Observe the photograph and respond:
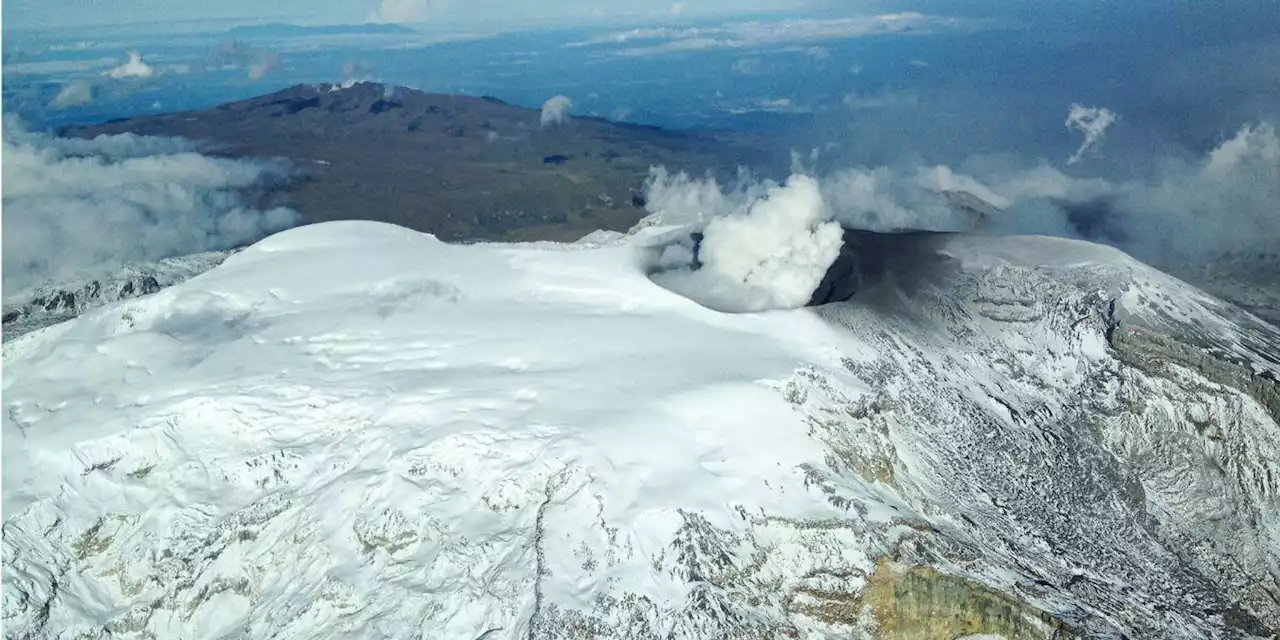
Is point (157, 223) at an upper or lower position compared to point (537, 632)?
lower

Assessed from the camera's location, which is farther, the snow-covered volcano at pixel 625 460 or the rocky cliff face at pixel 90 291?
the rocky cliff face at pixel 90 291

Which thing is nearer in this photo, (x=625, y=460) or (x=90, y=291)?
(x=625, y=460)

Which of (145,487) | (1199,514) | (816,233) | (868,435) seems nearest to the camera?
(145,487)

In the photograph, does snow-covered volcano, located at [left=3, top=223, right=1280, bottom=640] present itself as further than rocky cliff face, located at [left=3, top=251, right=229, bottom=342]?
No

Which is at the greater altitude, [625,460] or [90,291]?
[625,460]

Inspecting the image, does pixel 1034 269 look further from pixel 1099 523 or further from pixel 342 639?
pixel 342 639

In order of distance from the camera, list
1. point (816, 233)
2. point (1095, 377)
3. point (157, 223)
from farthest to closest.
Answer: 1. point (157, 223)
2. point (816, 233)
3. point (1095, 377)

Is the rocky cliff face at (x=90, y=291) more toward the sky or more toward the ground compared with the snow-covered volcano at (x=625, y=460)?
more toward the ground

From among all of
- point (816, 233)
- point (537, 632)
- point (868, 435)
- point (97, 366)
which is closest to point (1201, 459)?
point (868, 435)
